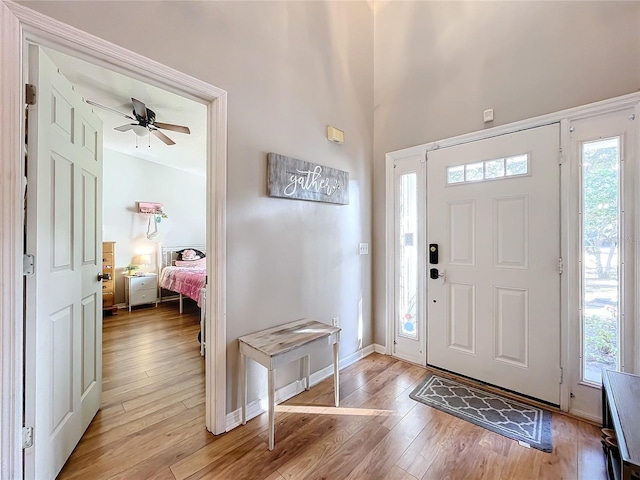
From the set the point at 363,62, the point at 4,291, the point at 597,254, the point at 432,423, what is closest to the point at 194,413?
the point at 4,291

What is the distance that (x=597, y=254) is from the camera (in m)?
1.91

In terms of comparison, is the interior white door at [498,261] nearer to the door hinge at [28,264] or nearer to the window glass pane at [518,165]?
the window glass pane at [518,165]

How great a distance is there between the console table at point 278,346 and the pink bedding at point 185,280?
233cm

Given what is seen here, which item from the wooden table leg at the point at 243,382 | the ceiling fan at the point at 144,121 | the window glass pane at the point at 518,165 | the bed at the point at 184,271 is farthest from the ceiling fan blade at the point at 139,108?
the window glass pane at the point at 518,165

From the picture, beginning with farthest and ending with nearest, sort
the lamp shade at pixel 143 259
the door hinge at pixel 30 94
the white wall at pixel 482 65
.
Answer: the lamp shade at pixel 143 259 → the white wall at pixel 482 65 → the door hinge at pixel 30 94

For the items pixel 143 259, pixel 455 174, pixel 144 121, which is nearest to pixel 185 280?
pixel 143 259

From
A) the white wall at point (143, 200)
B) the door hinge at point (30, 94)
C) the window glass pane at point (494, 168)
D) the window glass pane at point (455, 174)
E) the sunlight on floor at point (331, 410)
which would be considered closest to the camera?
the door hinge at point (30, 94)

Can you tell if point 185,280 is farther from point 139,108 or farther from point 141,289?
point 139,108

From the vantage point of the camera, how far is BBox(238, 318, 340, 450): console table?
169 centimetres

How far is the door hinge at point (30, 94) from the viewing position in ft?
4.08

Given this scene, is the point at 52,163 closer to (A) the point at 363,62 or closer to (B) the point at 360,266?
(B) the point at 360,266

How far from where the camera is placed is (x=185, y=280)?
4.49m

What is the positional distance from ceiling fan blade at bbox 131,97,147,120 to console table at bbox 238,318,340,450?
2.75 metres

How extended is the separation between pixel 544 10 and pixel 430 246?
1957 millimetres
